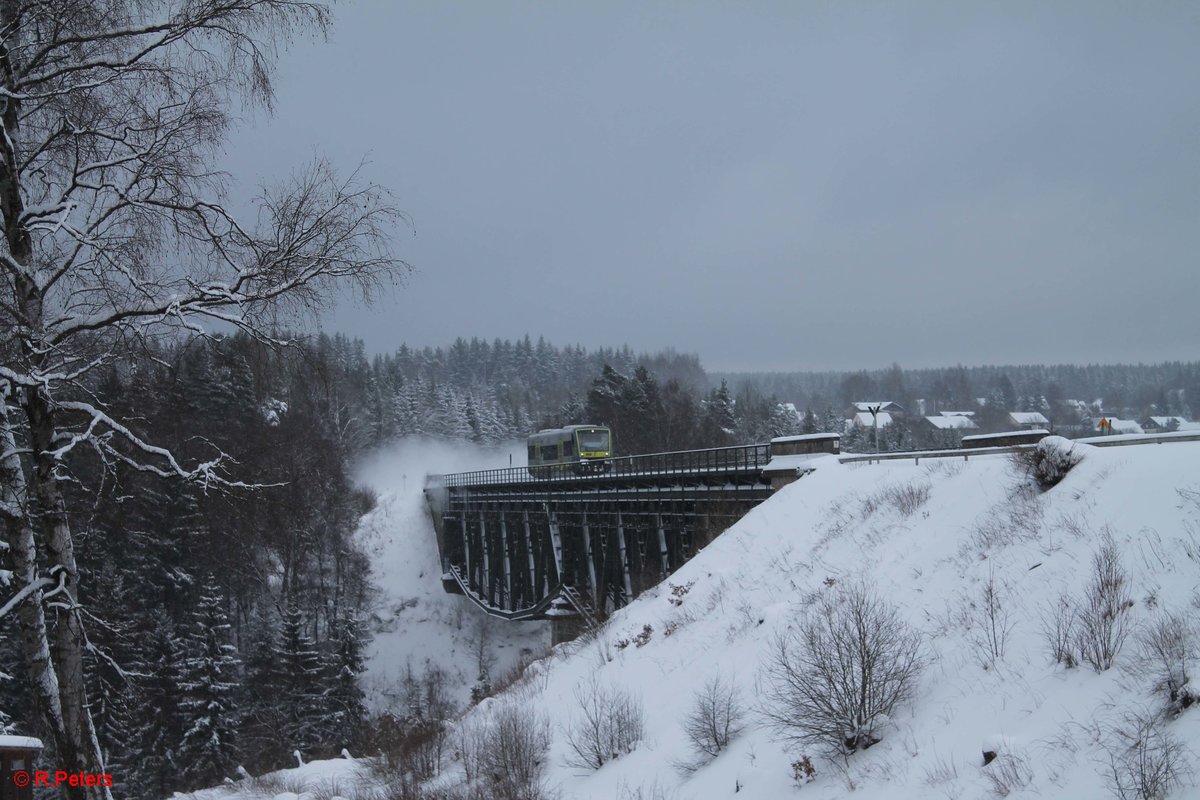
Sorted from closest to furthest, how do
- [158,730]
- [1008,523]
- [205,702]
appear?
[1008,523], [158,730], [205,702]

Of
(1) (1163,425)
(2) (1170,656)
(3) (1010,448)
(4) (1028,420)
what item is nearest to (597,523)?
(3) (1010,448)

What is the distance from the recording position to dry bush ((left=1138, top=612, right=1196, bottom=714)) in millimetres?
5305

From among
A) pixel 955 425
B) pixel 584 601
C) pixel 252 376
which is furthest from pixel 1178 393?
pixel 252 376

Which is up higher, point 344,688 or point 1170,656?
point 1170,656

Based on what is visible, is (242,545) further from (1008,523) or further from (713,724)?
(1008,523)

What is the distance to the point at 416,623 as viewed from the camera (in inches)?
2088

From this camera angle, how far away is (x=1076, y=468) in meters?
11.4

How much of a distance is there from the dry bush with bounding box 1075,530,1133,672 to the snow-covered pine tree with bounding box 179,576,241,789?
24038 mm

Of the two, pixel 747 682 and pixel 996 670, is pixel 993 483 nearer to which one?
pixel 747 682

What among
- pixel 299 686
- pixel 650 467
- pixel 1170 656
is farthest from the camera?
pixel 299 686

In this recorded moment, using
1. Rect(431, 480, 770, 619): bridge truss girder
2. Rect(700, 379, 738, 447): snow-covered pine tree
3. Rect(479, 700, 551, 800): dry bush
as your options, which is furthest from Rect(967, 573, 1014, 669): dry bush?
Rect(700, 379, 738, 447): snow-covered pine tree

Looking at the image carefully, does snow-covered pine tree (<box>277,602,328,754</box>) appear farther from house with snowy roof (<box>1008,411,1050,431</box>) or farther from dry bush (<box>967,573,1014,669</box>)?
house with snowy roof (<box>1008,411,1050,431</box>)

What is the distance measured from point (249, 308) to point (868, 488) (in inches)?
563

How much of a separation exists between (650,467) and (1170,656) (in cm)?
2419
